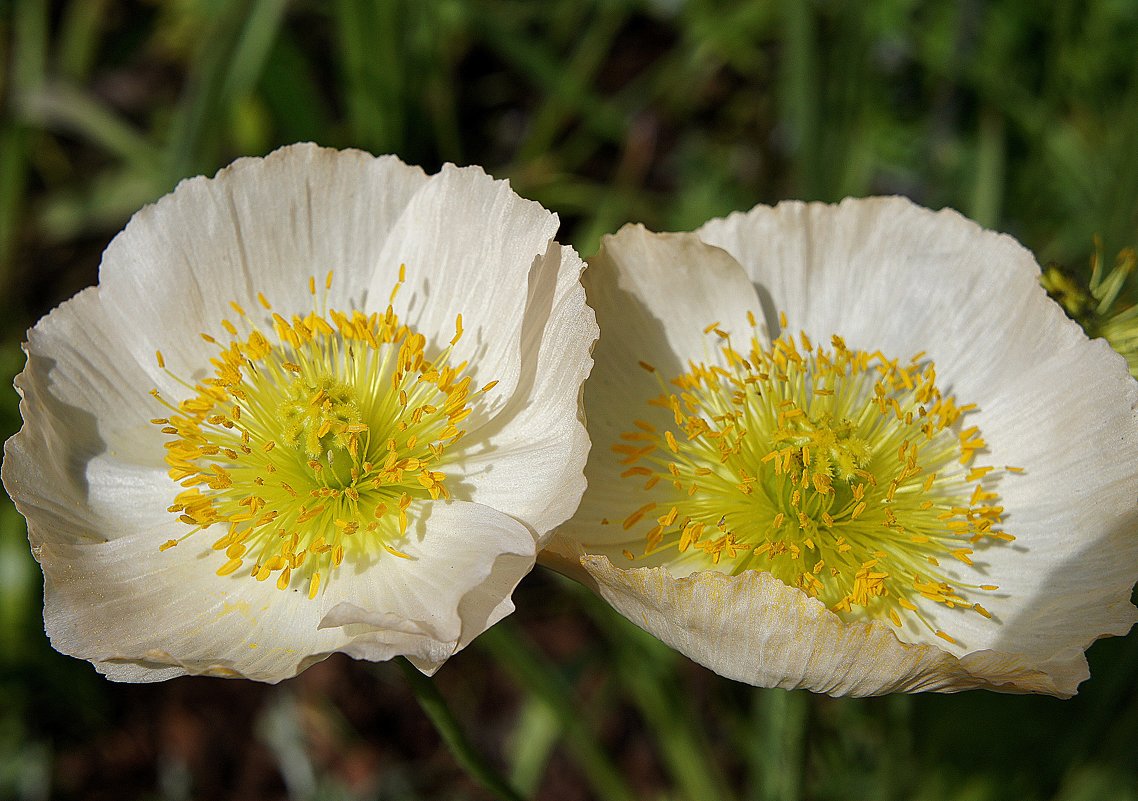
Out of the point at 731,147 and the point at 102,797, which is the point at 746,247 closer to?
the point at 731,147

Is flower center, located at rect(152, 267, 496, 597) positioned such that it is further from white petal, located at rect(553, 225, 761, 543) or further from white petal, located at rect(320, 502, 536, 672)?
white petal, located at rect(553, 225, 761, 543)

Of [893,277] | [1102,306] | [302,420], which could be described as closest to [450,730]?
[302,420]

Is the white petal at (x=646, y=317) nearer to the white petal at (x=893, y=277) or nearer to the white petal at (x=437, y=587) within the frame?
the white petal at (x=893, y=277)

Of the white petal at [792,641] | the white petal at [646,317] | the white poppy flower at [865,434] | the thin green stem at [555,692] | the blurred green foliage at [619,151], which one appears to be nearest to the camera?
→ the white petal at [792,641]

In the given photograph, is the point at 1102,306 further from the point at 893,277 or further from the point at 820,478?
the point at 820,478

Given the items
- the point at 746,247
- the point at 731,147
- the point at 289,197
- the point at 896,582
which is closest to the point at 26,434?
the point at 289,197

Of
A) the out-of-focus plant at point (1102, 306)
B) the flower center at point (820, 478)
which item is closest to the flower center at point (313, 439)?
the flower center at point (820, 478)
